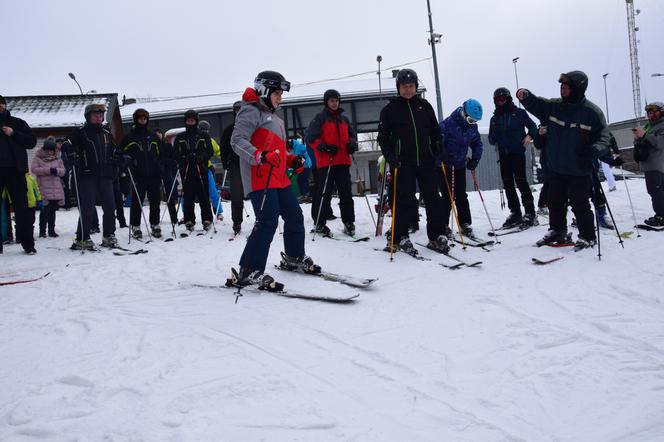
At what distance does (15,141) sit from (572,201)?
740 cm

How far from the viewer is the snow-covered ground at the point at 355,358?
2.02 meters

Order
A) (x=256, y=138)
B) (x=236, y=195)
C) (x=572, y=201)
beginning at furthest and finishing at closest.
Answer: (x=236, y=195), (x=572, y=201), (x=256, y=138)

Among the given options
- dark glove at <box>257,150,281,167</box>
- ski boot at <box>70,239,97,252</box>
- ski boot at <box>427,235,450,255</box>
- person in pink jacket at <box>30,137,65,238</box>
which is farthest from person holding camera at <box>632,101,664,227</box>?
person in pink jacket at <box>30,137,65,238</box>

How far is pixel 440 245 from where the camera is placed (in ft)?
18.1

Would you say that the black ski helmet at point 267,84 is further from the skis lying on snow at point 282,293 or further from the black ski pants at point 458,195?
the black ski pants at point 458,195

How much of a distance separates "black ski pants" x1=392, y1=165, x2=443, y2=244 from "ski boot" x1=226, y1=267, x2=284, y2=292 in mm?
2042

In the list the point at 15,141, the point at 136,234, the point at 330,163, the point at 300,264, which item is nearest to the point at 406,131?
the point at 330,163

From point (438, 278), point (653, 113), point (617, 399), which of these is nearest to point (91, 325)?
point (438, 278)

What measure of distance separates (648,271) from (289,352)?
361 centimetres

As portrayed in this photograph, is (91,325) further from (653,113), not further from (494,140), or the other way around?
(653,113)

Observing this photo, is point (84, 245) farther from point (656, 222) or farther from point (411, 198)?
point (656, 222)

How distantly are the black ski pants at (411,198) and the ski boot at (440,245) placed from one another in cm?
10

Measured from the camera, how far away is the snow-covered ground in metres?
2.02

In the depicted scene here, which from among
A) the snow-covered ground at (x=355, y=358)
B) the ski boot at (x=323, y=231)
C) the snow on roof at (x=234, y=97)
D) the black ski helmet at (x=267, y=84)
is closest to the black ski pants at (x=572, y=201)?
the snow-covered ground at (x=355, y=358)
